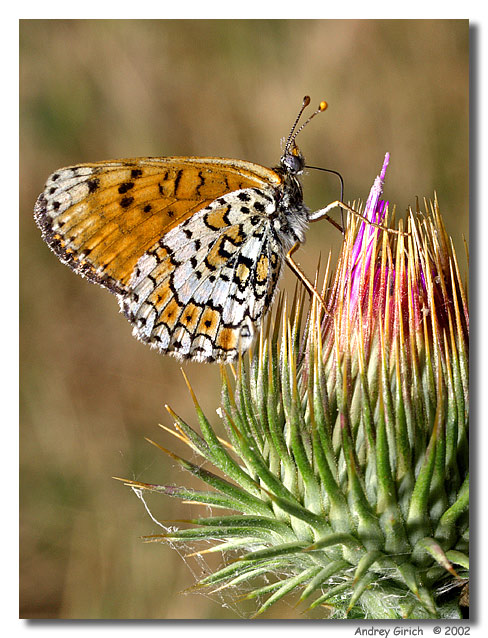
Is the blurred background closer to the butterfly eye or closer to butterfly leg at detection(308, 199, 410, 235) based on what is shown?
butterfly leg at detection(308, 199, 410, 235)

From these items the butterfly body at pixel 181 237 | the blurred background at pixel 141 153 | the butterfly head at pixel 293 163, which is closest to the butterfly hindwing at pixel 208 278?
the butterfly body at pixel 181 237

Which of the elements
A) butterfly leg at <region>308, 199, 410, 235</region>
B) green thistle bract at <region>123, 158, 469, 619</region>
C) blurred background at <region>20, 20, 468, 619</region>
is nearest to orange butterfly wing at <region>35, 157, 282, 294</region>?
butterfly leg at <region>308, 199, 410, 235</region>

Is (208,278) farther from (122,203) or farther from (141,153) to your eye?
(141,153)

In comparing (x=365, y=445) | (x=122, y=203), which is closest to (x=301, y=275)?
(x=365, y=445)

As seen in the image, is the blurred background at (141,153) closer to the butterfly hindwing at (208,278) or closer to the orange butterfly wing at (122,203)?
the butterfly hindwing at (208,278)

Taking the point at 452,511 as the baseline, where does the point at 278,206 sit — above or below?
above
